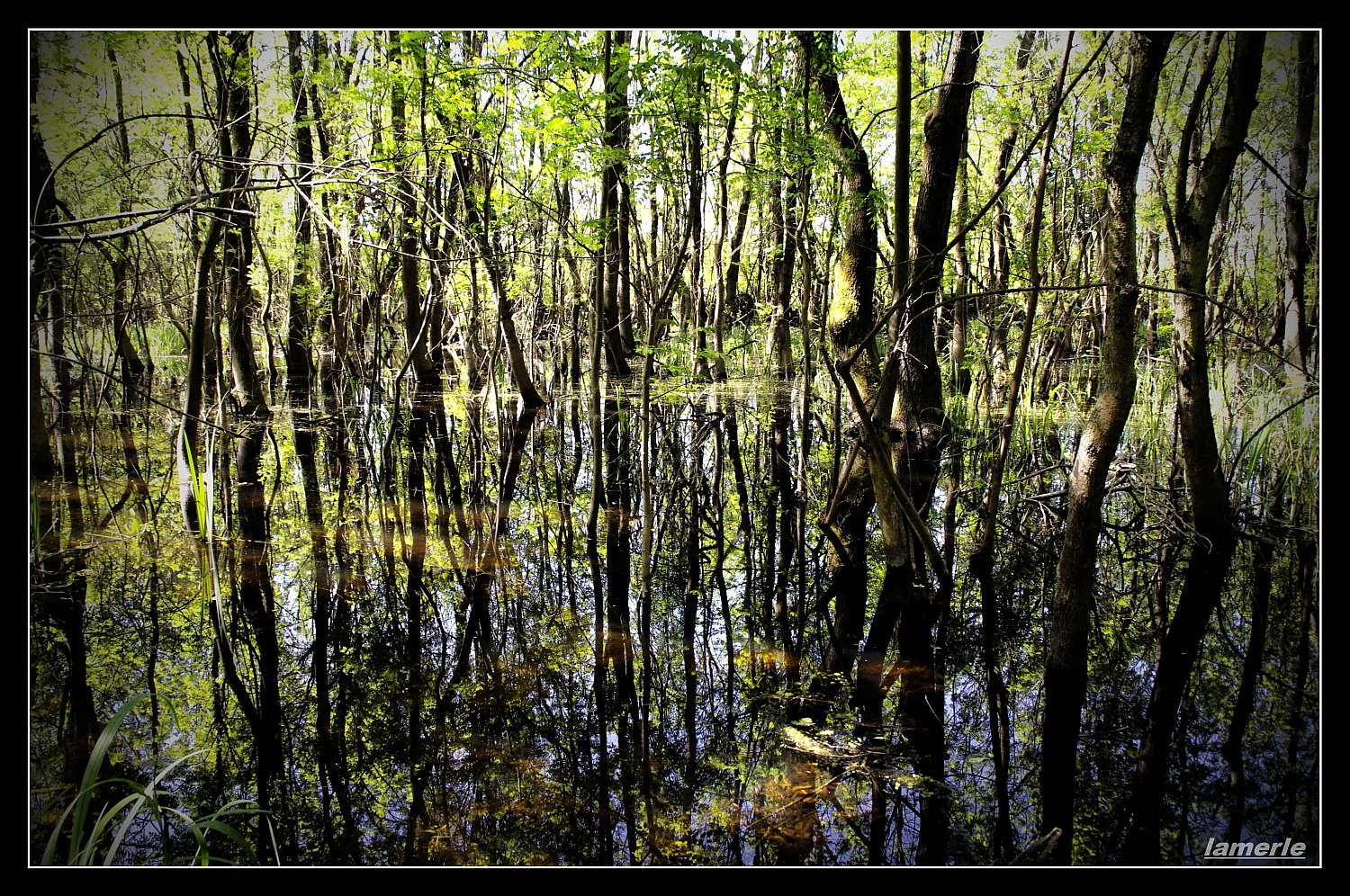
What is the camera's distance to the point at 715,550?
18.2 ft

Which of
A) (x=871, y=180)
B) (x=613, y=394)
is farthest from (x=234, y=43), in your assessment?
(x=613, y=394)

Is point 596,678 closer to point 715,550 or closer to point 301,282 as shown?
point 715,550

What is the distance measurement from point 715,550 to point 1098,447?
3067mm

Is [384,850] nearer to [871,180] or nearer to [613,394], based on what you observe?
[871,180]

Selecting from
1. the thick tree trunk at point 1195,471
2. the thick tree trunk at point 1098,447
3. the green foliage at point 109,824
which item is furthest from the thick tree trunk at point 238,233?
the thick tree trunk at point 1195,471

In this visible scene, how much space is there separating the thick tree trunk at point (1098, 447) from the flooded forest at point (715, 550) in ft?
0.06

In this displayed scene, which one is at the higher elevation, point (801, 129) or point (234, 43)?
point (234, 43)

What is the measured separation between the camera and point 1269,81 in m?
3.82

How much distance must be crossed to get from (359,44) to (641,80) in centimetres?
398

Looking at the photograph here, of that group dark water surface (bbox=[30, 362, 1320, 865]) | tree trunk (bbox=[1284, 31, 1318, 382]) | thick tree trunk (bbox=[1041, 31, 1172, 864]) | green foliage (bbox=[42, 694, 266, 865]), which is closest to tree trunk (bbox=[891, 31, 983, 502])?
dark water surface (bbox=[30, 362, 1320, 865])

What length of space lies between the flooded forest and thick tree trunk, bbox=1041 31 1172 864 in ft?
0.06

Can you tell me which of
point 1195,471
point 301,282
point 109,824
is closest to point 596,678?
point 109,824

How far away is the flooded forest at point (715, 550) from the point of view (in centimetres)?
A: 257

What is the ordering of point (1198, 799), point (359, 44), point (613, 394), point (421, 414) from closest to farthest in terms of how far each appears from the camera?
point (1198, 799) < point (359, 44) < point (421, 414) < point (613, 394)
